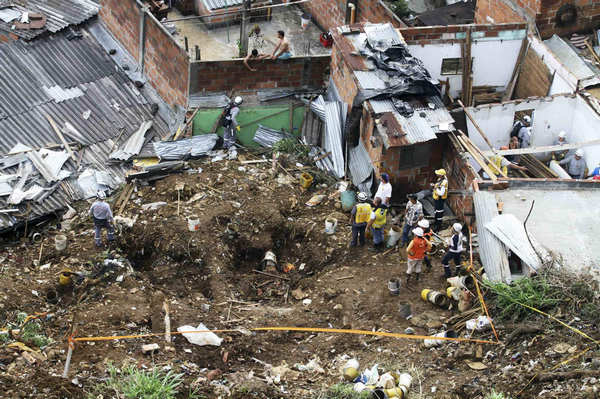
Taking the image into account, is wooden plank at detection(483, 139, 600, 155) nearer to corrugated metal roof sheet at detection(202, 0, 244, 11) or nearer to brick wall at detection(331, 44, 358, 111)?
brick wall at detection(331, 44, 358, 111)

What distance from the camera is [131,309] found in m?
13.0

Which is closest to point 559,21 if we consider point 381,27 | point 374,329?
point 381,27

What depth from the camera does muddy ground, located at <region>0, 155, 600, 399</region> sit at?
11141 millimetres

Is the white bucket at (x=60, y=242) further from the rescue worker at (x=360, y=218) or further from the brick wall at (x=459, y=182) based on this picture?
the brick wall at (x=459, y=182)

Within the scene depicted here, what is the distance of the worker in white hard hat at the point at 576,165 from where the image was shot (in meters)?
16.1

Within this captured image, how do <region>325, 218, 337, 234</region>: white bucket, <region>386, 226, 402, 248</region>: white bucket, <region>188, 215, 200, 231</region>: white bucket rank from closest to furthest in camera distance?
<region>386, 226, 402, 248</region>: white bucket → <region>188, 215, 200, 231</region>: white bucket → <region>325, 218, 337, 234</region>: white bucket

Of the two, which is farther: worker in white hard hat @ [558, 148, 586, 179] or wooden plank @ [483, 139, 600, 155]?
worker in white hard hat @ [558, 148, 586, 179]

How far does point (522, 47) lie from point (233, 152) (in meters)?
7.57

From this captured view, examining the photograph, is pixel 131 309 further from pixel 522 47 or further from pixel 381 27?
pixel 522 47

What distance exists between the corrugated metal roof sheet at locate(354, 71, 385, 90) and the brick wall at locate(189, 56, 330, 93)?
2088 mm

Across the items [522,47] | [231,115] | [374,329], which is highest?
[522,47]

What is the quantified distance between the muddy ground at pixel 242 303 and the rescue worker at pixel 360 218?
0.33 m

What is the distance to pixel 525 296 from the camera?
11.9 metres

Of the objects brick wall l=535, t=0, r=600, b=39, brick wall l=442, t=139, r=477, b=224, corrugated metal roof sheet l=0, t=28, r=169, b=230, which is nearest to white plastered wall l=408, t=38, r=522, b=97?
brick wall l=535, t=0, r=600, b=39
